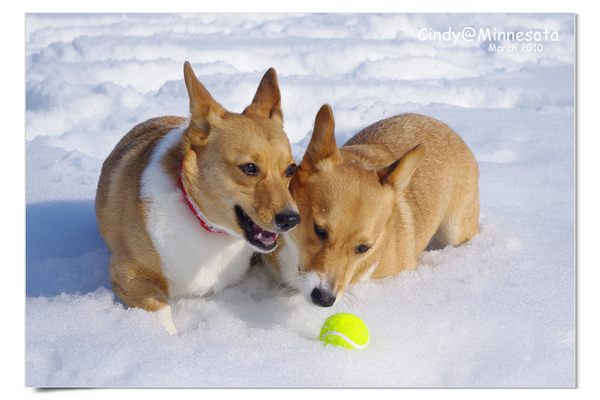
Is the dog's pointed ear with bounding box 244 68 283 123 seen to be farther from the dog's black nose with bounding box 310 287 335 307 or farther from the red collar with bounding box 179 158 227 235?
the dog's black nose with bounding box 310 287 335 307

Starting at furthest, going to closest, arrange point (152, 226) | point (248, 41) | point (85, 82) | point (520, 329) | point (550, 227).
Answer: point (248, 41) < point (85, 82) < point (550, 227) < point (520, 329) < point (152, 226)

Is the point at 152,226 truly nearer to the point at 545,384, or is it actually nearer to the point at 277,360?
the point at 277,360

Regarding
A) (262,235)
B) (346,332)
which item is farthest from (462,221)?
(262,235)

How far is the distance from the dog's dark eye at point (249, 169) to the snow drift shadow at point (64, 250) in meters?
1.25

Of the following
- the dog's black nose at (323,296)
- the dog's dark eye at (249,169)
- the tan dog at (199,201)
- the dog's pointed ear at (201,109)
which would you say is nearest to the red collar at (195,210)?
the tan dog at (199,201)

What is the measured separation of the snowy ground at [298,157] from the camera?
286 cm

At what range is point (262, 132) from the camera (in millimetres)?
2887

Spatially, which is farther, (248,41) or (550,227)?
(248,41)

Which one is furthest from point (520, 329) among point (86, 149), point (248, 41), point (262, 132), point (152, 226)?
point (248, 41)

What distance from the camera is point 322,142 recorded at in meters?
3.13

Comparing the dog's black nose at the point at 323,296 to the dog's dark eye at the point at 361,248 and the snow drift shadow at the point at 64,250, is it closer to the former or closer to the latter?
the dog's dark eye at the point at 361,248

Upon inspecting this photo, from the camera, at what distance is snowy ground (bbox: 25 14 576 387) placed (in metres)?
2.86

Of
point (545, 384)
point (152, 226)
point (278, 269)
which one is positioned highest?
point (152, 226)

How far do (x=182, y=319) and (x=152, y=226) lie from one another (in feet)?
1.72
